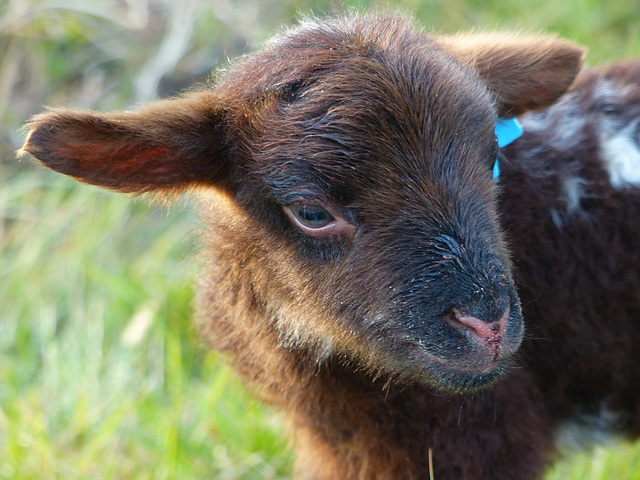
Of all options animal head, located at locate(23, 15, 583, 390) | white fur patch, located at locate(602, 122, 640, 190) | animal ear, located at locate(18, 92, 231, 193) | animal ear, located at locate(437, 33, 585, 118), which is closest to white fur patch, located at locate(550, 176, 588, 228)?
white fur patch, located at locate(602, 122, 640, 190)

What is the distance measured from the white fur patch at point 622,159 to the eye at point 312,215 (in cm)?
177

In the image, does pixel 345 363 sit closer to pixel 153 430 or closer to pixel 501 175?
pixel 501 175

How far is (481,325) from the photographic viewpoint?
284cm

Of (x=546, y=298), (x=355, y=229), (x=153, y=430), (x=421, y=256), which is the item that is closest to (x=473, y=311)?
(x=421, y=256)

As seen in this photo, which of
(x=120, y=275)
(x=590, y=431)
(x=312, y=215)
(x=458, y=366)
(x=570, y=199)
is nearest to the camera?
(x=458, y=366)

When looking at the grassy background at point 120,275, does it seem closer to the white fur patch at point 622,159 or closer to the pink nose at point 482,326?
the white fur patch at point 622,159

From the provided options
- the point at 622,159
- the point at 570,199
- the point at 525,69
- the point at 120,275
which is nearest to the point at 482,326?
the point at 570,199

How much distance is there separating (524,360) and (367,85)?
5.57 ft

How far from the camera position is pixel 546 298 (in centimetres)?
390

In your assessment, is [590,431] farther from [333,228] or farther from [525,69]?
[333,228]

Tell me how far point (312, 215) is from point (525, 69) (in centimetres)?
145

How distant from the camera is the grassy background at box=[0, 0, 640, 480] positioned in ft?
15.9

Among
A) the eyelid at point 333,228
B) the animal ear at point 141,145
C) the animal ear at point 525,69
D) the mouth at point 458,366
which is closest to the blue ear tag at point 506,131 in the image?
the animal ear at point 525,69

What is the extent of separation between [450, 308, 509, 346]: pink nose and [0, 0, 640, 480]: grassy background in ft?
6.25
